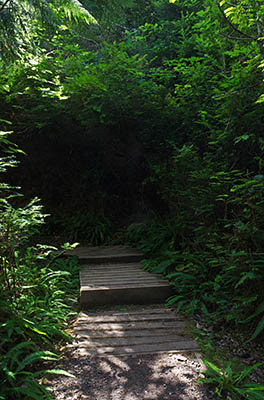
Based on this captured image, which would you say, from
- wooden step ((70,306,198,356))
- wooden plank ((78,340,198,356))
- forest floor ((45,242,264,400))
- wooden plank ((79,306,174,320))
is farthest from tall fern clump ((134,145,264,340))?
wooden plank ((78,340,198,356))

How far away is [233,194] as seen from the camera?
12.3 feet

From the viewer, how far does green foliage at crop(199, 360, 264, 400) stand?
6.76ft

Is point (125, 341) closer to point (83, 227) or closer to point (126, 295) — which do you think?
point (126, 295)

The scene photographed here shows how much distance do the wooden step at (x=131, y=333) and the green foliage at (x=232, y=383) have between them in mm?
383

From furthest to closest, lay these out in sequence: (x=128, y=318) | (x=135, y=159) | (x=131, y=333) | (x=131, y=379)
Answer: (x=135, y=159), (x=128, y=318), (x=131, y=333), (x=131, y=379)

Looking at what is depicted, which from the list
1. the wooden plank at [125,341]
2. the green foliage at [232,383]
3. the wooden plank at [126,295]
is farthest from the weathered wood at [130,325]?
the green foliage at [232,383]

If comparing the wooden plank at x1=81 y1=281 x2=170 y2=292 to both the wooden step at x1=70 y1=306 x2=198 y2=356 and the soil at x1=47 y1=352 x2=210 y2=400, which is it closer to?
the wooden step at x1=70 y1=306 x2=198 y2=356

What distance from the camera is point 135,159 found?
22.4 feet

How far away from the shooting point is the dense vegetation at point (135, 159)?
289 cm

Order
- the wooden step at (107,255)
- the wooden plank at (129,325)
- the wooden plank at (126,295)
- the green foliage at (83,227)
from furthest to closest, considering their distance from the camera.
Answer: the green foliage at (83,227) < the wooden step at (107,255) < the wooden plank at (126,295) < the wooden plank at (129,325)

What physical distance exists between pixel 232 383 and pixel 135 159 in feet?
17.2

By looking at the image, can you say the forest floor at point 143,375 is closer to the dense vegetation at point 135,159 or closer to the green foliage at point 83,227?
the dense vegetation at point 135,159

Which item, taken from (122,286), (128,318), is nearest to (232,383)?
(128,318)

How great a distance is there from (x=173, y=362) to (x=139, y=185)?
475 centimetres
